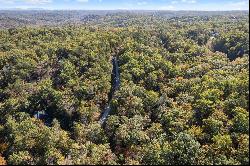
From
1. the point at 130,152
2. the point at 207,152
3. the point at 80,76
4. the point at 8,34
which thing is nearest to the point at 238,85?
the point at 207,152

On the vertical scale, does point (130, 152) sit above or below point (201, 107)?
below

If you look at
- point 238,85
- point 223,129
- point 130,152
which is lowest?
point 130,152

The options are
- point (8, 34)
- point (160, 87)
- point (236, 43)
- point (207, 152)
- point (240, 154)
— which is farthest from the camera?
point (8, 34)

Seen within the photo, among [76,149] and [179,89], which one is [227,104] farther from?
[76,149]

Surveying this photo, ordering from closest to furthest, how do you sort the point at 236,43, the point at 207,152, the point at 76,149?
the point at 207,152
the point at 76,149
the point at 236,43

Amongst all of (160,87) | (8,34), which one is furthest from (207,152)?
(8,34)

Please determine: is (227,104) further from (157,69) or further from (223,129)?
(157,69)

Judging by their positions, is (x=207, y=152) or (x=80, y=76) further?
(x=80, y=76)
